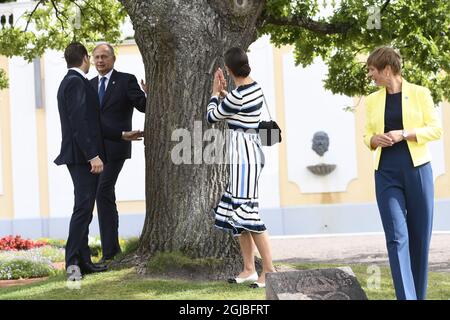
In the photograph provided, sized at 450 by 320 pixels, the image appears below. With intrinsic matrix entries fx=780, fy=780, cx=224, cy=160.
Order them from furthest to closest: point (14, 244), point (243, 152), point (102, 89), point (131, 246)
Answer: point (14, 244) < point (102, 89) < point (131, 246) < point (243, 152)

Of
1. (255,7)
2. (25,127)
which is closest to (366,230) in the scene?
(25,127)

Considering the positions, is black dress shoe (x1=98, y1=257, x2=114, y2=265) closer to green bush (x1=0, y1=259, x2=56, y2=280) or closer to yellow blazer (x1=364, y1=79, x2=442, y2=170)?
green bush (x1=0, y1=259, x2=56, y2=280)

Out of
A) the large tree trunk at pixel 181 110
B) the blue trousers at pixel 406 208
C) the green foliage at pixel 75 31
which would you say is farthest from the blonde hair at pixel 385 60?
the green foliage at pixel 75 31

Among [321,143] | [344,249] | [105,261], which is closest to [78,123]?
[105,261]

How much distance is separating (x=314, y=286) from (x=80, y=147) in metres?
2.62

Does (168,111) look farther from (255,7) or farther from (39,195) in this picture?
(39,195)

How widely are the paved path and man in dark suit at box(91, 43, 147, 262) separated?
3647 millimetres

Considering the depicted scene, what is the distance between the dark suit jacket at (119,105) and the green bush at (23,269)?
163 cm

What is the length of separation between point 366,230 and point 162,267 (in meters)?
10.6

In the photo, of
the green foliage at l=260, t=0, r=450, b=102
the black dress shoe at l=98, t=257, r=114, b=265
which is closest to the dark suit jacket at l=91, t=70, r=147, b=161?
the black dress shoe at l=98, t=257, r=114, b=265

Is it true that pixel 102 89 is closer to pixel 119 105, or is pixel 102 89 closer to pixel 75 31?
pixel 119 105

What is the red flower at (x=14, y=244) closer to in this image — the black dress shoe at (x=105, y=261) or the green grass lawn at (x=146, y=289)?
the black dress shoe at (x=105, y=261)

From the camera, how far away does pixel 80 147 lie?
6.36 m

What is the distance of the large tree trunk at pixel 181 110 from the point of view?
6504 millimetres
